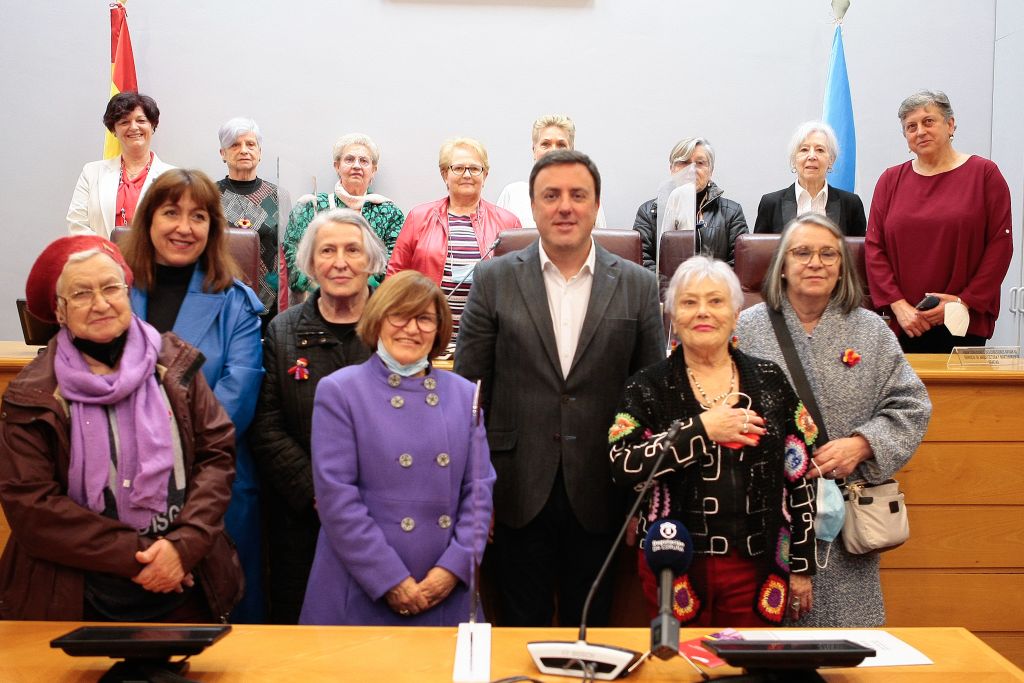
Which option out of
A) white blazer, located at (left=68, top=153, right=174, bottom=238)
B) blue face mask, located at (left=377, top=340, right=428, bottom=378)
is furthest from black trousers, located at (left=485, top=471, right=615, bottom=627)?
white blazer, located at (left=68, top=153, right=174, bottom=238)

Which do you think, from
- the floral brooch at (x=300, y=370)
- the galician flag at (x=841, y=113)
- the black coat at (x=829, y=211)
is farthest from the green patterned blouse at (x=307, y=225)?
the galician flag at (x=841, y=113)

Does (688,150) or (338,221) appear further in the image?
(688,150)

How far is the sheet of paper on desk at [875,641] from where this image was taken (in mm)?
1632

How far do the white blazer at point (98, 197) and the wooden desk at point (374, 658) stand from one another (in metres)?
3.35

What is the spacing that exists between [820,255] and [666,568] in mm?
1401

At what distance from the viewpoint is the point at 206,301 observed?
2.56 metres

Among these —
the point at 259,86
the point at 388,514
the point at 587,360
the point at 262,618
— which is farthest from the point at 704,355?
the point at 259,86

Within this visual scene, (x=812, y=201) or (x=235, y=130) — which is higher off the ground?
(x=235, y=130)

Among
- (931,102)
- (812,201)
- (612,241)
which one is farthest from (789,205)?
(612,241)

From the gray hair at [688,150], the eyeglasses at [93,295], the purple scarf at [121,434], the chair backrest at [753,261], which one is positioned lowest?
the purple scarf at [121,434]

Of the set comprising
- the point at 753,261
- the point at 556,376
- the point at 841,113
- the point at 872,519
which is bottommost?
the point at 872,519

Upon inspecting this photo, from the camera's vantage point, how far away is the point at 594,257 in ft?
8.50

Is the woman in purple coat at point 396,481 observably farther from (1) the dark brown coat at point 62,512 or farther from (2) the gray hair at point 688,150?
(2) the gray hair at point 688,150

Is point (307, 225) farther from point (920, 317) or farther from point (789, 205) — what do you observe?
point (920, 317)
